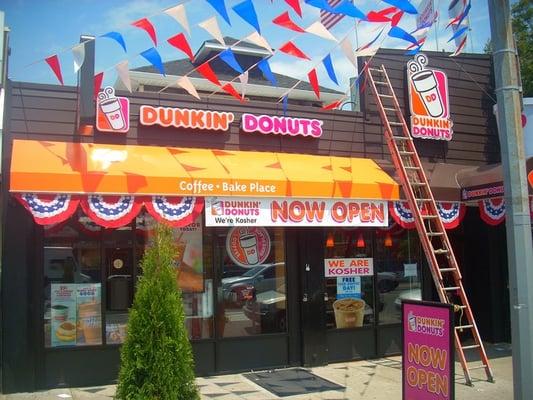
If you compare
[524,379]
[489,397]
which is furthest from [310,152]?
[524,379]

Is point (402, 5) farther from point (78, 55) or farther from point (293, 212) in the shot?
point (78, 55)

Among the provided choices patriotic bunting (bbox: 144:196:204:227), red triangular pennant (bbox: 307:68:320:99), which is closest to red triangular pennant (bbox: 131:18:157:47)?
patriotic bunting (bbox: 144:196:204:227)

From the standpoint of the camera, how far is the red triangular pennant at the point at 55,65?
734 centimetres

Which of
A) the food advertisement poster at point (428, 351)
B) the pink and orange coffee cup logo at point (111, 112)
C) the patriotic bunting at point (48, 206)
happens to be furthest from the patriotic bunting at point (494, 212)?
the patriotic bunting at point (48, 206)

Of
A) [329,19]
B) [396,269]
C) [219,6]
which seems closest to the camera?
[219,6]

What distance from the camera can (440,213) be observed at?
9734 millimetres

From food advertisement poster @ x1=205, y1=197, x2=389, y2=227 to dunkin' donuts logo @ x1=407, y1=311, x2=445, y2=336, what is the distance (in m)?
2.75

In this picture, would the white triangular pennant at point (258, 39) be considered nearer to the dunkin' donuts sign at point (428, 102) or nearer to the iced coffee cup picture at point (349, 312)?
the dunkin' donuts sign at point (428, 102)

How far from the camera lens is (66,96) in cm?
826

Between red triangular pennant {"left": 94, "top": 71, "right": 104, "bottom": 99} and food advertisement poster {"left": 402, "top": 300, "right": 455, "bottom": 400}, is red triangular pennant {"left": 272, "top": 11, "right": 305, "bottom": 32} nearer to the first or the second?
red triangular pennant {"left": 94, "top": 71, "right": 104, "bottom": 99}

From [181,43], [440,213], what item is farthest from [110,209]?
[440,213]

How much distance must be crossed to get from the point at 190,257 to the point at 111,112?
2523 mm

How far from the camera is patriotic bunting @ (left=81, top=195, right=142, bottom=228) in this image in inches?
293

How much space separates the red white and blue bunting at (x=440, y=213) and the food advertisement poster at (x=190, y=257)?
3.12 meters
